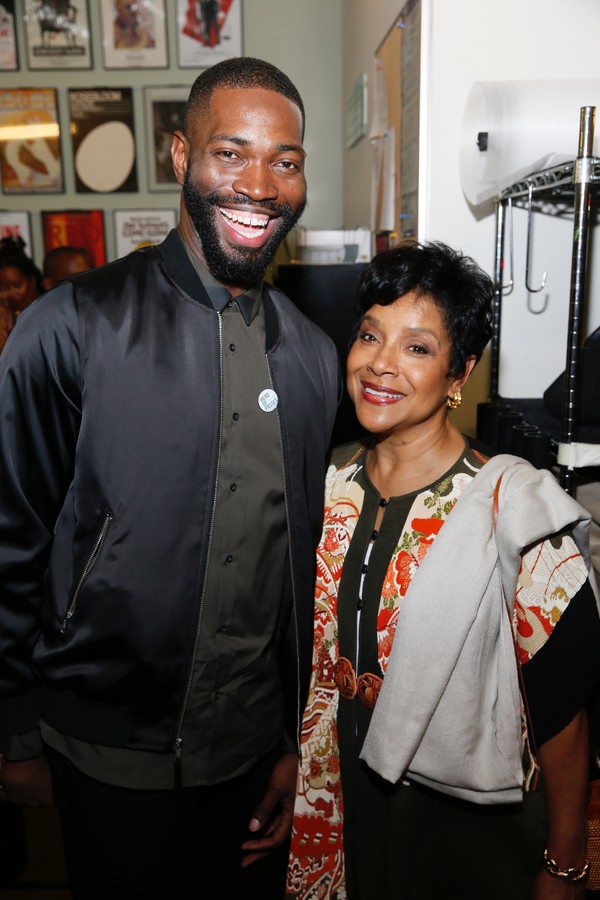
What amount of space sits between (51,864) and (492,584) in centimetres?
158

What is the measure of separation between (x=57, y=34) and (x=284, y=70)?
1.20m

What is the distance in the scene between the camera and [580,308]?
126 cm

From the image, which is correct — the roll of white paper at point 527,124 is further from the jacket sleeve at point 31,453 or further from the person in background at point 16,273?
the person in background at point 16,273

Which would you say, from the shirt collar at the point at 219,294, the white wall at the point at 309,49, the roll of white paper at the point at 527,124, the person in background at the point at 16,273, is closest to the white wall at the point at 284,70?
the white wall at the point at 309,49

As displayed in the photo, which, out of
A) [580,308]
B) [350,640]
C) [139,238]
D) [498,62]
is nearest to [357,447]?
[350,640]

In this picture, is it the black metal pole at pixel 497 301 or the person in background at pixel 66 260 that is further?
the person in background at pixel 66 260

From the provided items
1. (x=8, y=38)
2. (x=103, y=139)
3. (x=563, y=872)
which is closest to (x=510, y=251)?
(x=563, y=872)

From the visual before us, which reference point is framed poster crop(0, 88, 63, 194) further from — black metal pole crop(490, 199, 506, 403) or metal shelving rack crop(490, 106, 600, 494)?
metal shelving rack crop(490, 106, 600, 494)

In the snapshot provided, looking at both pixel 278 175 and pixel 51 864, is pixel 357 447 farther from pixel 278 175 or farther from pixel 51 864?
pixel 51 864

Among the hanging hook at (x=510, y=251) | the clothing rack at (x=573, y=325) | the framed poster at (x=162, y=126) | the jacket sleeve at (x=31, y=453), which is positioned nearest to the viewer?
the jacket sleeve at (x=31, y=453)

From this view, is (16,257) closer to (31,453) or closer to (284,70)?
(284,70)

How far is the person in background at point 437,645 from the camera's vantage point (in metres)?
0.98

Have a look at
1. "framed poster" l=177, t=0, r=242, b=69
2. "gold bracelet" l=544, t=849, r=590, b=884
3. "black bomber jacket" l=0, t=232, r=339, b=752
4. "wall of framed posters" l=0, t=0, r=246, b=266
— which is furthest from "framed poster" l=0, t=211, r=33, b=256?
"gold bracelet" l=544, t=849, r=590, b=884

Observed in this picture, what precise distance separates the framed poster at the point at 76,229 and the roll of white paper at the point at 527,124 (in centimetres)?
286
